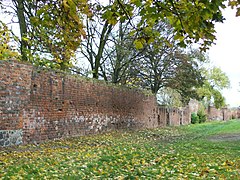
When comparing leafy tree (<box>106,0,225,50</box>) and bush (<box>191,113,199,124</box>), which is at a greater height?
leafy tree (<box>106,0,225,50</box>)

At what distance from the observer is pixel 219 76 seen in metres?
57.8

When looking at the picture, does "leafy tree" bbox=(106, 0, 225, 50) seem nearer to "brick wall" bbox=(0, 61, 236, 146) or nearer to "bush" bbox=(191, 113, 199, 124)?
"brick wall" bbox=(0, 61, 236, 146)

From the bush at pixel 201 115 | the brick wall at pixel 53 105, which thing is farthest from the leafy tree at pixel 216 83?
the brick wall at pixel 53 105

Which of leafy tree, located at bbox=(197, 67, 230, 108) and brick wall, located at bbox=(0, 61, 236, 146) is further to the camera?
leafy tree, located at bbox=(197, 67, 230, 108)

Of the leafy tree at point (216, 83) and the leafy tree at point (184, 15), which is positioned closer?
the leafy tree at point (184, 15)

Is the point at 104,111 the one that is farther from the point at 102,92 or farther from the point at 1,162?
the point at 1,162

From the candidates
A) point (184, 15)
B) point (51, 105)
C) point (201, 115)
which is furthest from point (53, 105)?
point (201, 115)

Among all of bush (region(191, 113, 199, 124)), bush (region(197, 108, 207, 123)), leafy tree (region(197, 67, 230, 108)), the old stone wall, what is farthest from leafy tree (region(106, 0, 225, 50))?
leafy tree (region(197, 67, 230, 108))

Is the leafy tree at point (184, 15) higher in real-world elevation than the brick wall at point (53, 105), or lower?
higher

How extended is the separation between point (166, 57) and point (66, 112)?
14478 millimetres

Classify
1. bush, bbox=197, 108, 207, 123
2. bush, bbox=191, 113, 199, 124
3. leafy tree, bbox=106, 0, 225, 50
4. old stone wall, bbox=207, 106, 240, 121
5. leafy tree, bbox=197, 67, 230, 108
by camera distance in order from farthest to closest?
leafy tree, bbox=197, 67, 230, 108, old stone wall, bbox=207, 106, 240, 121, bush, bbox=197, 108, 207, 123, bush, bbox=191, 113, 199, 124, leafy tree, bbox=106, 0, 225, 50

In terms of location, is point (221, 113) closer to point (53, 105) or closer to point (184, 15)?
point (53, 105)

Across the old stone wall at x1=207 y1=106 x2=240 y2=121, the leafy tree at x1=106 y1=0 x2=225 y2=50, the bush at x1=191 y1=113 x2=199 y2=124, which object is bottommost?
the bush at x1=191 y1=113 x2=199 y2=124

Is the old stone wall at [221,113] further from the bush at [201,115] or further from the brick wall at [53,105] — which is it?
the brick wall at [53,105]
